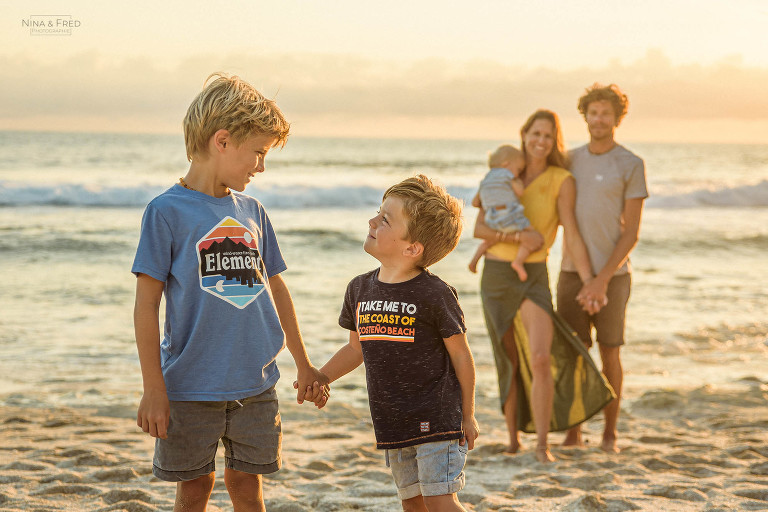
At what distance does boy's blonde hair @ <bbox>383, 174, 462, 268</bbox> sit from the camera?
2488 millimetres

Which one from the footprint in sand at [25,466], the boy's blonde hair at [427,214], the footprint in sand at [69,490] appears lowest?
the footprint in sand at [25,466]

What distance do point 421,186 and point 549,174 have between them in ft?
7.46

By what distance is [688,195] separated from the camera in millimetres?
24156

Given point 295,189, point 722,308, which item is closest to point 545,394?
point 722,308

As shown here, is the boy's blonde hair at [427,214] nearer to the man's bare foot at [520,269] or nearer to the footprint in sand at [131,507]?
the footprint in sand at [131,507]

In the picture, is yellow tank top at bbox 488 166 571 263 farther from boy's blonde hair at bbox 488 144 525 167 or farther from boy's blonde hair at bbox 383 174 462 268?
boy's blonde hair at bbox 383 174 462 268

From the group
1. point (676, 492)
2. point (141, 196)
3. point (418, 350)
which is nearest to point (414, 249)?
point (418, 350)

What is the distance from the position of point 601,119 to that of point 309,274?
7.34m

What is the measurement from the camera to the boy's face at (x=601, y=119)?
465cm

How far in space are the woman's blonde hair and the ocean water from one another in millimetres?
2192

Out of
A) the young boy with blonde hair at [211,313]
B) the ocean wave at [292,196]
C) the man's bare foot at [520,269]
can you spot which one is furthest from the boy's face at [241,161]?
the ocean wave at [292,196]

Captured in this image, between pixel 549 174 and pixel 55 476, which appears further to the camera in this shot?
pixel 549 174

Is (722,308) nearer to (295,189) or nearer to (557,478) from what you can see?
(557,478)

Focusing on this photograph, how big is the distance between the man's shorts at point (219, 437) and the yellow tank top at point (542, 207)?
226 centimetres
